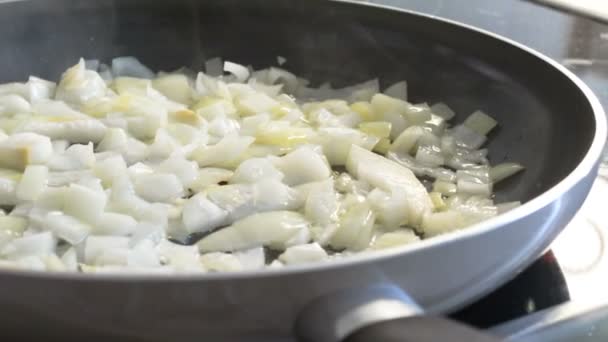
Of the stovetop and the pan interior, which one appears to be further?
the pan interior

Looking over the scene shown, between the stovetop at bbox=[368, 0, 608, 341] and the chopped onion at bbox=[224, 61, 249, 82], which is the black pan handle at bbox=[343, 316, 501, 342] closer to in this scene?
the stovetop at bbox=[368, 0, 608, 341]

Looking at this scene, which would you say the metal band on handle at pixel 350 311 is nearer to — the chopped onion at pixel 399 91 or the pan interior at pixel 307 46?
the pan interior at pixel 307 46

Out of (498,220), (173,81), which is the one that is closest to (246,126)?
(173,81)

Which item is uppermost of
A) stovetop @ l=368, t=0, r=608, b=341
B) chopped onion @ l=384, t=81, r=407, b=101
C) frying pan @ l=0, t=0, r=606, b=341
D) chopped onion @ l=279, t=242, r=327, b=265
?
frying pan @ l=0, t=0, r=606, b=341

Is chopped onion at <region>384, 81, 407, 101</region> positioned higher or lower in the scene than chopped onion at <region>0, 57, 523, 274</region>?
higher

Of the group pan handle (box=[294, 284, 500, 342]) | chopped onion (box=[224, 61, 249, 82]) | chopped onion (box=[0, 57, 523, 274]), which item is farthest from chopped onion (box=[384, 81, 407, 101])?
pan handle (box=[294, 284, 500, 342])

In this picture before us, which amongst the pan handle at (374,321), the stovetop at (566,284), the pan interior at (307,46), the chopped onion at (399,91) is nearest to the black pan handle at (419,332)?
the pan handle at (374,321)

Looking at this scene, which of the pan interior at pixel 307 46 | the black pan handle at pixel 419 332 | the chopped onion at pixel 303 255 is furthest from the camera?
the pan interior at pixel 307 46

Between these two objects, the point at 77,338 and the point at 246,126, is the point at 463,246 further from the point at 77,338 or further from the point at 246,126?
the point at 246,126
